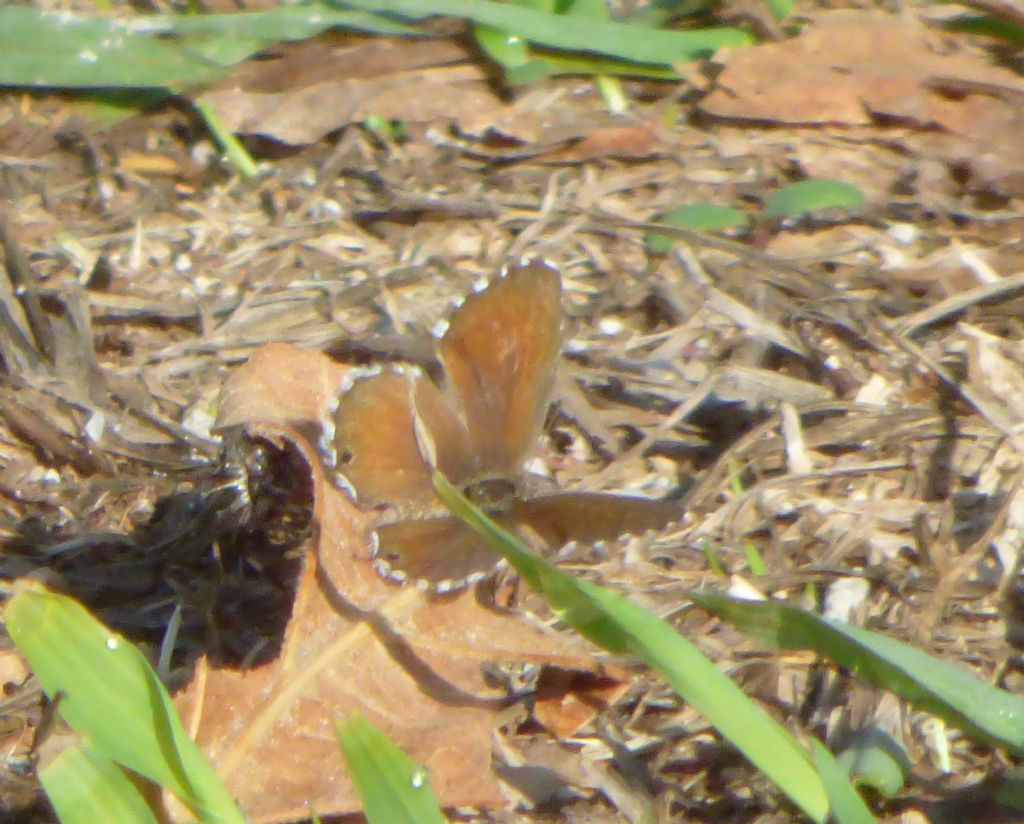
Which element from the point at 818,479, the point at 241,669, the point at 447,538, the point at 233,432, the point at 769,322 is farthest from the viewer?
the point at 769,322

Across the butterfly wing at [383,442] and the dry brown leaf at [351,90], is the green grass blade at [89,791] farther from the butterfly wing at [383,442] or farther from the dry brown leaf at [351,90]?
the dry brown leaf at [351,90]

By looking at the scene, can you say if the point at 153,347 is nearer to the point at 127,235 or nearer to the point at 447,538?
the point at 127,235

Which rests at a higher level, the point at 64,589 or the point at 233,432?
the point at 233,432

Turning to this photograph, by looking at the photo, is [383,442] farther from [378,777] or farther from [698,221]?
[698,221]

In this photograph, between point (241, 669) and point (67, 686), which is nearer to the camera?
point (67, 686)

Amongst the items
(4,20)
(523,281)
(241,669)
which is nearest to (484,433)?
(523,281)

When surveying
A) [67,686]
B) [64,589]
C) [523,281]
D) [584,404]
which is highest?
[523,281]

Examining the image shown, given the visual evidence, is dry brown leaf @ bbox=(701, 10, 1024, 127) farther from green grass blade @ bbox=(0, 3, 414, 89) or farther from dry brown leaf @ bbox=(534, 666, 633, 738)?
dry brown leaf @ bbox=(534, 666, 633, 738)

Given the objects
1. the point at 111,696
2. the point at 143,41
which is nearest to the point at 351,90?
the point at 143,41

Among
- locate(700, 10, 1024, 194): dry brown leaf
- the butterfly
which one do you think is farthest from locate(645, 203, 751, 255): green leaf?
the butterfly
